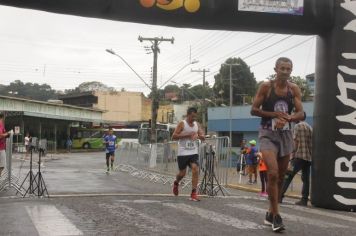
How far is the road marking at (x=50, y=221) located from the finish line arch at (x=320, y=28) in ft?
10.7

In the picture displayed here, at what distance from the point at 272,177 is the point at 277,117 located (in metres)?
0.68

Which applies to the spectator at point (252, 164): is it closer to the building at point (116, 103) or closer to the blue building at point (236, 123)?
the blue building at point (236, 123)

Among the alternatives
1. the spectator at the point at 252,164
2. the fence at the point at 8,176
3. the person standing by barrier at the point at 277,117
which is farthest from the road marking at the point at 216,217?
the spectator at the point at 252,164

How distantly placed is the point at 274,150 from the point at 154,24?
4.01 metres

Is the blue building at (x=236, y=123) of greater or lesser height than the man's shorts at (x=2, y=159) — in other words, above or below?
above

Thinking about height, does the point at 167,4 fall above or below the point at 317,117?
above

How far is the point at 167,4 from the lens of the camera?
371 inches

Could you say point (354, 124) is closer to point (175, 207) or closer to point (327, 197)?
point (327, 197)

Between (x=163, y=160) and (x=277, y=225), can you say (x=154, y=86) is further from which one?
(x=277, y=225)

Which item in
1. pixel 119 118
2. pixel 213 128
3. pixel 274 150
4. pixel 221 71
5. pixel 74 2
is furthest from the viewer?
pixel 119 118

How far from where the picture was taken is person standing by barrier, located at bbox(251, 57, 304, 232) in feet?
21.2

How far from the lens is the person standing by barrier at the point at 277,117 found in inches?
255

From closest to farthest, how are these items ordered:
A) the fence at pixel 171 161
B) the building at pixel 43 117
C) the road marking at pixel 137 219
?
the road marking at pixel 137 219
the fence at pixel 171 161
the building at pixel 43 117

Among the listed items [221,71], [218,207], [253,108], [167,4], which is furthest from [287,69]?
[221,71]
